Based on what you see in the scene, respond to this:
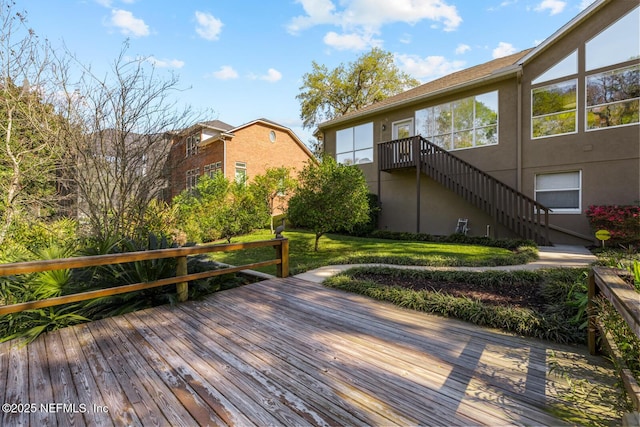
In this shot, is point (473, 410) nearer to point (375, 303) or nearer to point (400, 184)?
point (375, 303)

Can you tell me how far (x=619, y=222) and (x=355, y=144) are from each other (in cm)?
945

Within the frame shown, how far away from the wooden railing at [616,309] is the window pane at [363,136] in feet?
37.0

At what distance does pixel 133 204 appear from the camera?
5.41 m

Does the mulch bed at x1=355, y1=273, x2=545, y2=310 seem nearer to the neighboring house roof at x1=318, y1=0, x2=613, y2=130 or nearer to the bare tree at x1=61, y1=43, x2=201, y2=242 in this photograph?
the bare tree at x1=61, y1=43, x2=201, y2=242

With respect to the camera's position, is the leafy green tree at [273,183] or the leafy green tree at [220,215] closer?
the leafy green tree at [220,215]

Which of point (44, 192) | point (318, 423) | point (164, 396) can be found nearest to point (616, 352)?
point (318, 423)

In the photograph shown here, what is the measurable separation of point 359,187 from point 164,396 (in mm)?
6773

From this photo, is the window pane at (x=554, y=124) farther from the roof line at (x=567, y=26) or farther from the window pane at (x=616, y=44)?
the roof line at (x=567, y=26)

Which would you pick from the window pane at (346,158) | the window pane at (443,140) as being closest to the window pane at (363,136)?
the window pane at (346,158)

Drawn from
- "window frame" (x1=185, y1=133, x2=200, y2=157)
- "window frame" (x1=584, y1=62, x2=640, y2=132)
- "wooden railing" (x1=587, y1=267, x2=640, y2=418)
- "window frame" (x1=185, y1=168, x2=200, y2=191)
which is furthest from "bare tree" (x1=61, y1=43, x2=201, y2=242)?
"window frame" (x1=584, y1=62, x2=640, y2=132)

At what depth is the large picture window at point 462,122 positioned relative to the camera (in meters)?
9.70

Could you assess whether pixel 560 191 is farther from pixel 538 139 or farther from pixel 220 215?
pixel 220 215

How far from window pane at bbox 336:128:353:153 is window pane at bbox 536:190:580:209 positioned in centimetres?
784

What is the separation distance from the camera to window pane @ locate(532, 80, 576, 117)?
831 centimetres
